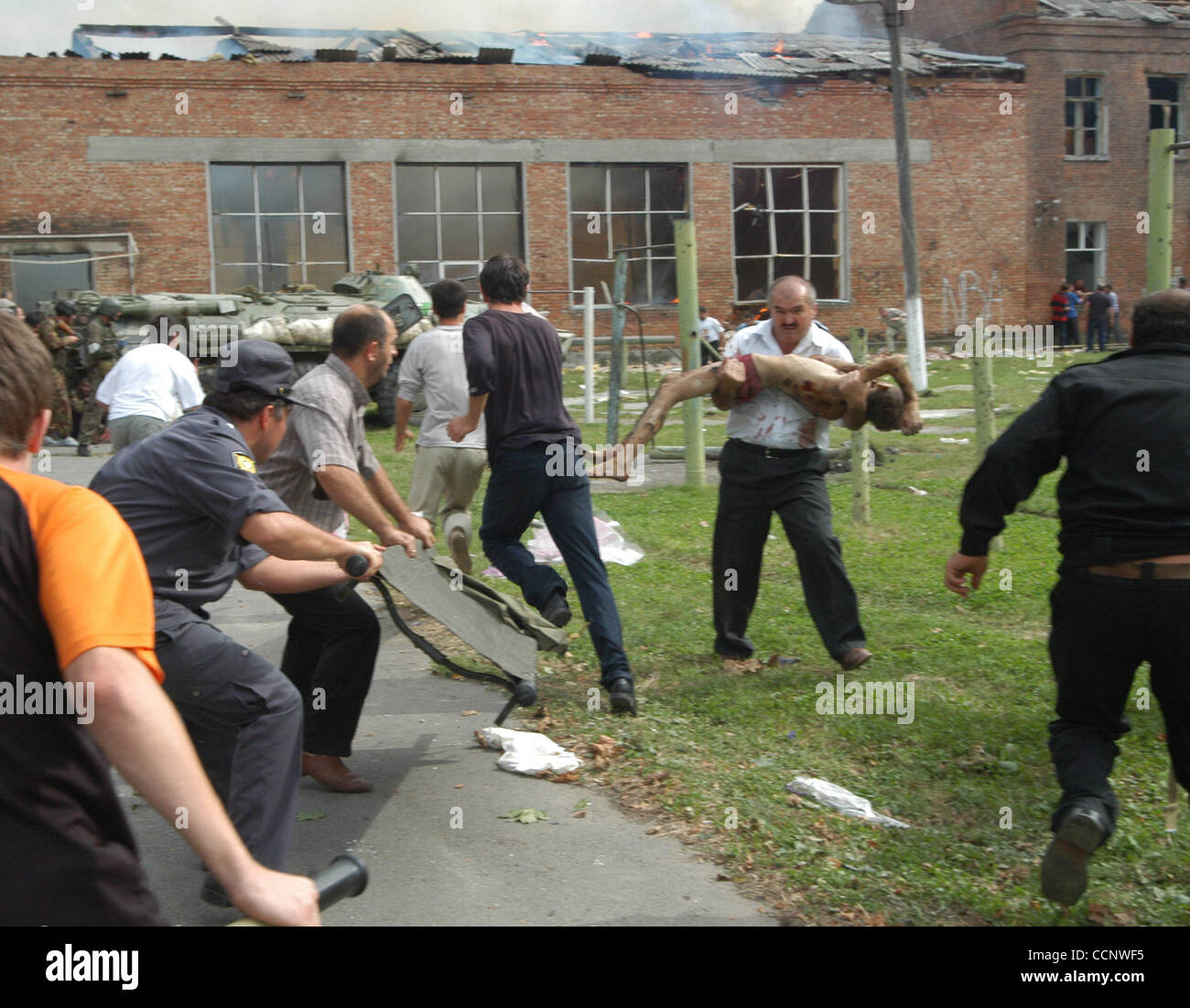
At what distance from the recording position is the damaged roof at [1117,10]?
3378 centimetres

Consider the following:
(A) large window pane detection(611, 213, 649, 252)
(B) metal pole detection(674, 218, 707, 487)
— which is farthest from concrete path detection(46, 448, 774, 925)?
(A) large window pane detection(611, 213, 649, 252)

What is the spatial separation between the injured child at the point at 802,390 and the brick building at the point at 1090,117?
29.2 metres

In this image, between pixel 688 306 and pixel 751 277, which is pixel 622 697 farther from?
pixel 751 277

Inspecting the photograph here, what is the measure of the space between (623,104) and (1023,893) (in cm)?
2712

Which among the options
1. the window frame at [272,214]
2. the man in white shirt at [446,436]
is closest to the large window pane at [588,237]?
the window frame at [272,214]

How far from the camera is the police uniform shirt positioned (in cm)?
337

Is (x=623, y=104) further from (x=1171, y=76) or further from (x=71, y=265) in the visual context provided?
(x=1171, y=76)

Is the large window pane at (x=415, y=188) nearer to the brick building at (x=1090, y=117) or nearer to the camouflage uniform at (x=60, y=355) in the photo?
the camouflage uniform at (x=60, y=355)

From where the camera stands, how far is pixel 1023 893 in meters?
3.77

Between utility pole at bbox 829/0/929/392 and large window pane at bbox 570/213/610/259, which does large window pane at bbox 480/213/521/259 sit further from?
utility pole at bbox 829/0/929/392

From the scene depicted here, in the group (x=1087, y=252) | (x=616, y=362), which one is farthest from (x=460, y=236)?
(x=1087, y=252)

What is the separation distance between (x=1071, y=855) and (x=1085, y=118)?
35250 millimetres

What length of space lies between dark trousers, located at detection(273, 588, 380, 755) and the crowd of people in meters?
0.01

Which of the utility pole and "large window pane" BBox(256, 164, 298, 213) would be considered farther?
"large window pane" BBox(256, 164, 298, 213)
